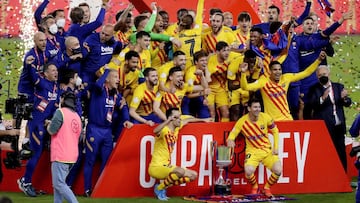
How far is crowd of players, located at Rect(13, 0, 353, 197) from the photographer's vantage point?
14320mm

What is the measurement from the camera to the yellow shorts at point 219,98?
15.4m

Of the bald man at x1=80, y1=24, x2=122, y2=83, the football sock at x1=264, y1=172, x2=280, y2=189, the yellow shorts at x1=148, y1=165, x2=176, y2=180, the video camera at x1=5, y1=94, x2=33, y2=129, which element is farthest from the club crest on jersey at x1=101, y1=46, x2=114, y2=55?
the football sock at x1=264, y1=172, x2=280, y2=189

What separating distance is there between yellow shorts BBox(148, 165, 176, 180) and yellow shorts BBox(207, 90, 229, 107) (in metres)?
1.75

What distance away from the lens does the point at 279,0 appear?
26500mm

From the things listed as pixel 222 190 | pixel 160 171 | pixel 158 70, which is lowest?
pixel 222 190

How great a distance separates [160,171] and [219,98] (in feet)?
6.20

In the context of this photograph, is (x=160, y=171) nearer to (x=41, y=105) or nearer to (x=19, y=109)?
(x=41, y=105)

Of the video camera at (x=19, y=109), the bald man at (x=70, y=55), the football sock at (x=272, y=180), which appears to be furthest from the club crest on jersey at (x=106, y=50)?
the football sock at (x=272, y=180)

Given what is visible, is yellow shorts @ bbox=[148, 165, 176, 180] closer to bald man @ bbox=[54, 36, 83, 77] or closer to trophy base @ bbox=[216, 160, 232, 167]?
trophy base @ bbox=[216, 160, 232, 167]

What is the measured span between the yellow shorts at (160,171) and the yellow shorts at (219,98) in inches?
68.8

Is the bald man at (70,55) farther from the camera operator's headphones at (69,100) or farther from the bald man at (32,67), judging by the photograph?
the camera operator's headphones at (69,100)

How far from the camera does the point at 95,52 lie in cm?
1505

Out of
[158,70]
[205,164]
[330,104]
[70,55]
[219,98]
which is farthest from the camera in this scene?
[330,104]

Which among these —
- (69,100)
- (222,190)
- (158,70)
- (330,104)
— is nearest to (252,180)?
(222,190)
